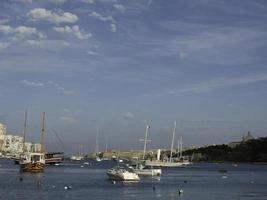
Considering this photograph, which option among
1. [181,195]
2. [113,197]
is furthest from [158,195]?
[113,197]

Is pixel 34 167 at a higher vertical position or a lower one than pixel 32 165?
lower

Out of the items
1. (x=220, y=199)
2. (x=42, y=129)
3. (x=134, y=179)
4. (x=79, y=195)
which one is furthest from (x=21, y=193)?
(x=42, y=129)

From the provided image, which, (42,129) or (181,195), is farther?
(42,129)

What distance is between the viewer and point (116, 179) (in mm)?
112125

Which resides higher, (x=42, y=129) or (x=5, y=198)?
(x=42, y=129)

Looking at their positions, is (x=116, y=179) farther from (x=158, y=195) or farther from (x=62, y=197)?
(x=62, y=197)

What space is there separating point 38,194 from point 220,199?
78.6 feet

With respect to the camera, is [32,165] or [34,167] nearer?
[34,167]

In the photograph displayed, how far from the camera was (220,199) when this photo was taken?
7344 centimetres

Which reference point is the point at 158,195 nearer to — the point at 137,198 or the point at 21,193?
the point at 137,198

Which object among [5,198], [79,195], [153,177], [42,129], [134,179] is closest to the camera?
[5,198]

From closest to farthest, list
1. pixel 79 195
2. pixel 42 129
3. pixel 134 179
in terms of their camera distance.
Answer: pixel 79 195 < pixel 134 179 < pixel 42 129

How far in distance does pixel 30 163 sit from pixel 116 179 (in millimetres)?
35775

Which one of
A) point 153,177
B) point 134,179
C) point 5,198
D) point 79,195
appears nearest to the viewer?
point 5,198
